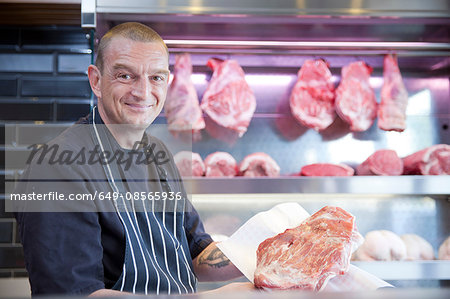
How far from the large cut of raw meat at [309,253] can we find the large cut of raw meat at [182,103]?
3.44 feet

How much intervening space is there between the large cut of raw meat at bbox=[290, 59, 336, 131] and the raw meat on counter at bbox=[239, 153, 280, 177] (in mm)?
269

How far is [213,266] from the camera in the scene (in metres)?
1.18

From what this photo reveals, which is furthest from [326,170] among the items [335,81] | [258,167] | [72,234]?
[72,234]

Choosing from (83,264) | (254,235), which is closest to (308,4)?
(254,235)

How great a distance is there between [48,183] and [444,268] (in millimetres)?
1540

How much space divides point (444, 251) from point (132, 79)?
1.58 m

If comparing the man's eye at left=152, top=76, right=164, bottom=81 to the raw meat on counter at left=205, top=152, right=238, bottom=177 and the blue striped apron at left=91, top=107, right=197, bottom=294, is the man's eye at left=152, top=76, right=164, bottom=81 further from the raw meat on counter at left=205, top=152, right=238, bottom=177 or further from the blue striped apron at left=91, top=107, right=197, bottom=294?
the raw meat on counter at left=205, top=152, right=238, bottom=177

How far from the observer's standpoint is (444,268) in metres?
1.68

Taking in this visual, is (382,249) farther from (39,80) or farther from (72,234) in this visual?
(39,80)

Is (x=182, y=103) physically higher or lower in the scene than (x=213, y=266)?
higher

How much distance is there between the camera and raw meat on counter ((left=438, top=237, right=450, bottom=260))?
1.84 m

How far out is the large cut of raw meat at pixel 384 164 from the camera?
1.83 metres

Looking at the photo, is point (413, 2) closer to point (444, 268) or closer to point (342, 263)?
point (444, 268)

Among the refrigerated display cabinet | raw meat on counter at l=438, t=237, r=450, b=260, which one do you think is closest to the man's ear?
the refrigerated display cabinet
